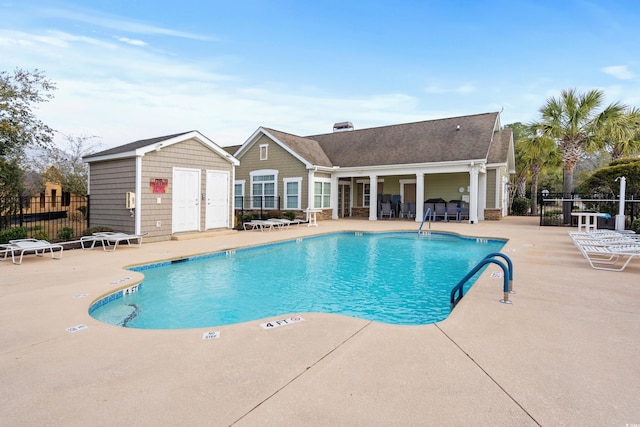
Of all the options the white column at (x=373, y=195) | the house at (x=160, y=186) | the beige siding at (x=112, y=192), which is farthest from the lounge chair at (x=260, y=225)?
the white column at (x=373, y=195)

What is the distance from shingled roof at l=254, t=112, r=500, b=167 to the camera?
1742cm

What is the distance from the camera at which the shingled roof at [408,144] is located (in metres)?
17.4

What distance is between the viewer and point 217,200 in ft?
41.5

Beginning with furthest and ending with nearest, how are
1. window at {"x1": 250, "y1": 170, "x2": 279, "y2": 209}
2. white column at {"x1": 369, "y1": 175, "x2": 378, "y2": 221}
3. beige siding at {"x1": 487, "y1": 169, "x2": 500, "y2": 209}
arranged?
window at {"x1": 250, "y1": 170, "x2": 279, "y2": 209}, white column at {"x1": 369, "y1": 175, "x2": 378, "y2": 221}, beige siding at {"x1": 487, "y1": 169, "x2": 500, "y2": 209}

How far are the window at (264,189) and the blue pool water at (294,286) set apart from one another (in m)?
9.44

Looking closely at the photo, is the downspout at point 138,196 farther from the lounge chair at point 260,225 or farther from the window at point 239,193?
the window at point 239,193

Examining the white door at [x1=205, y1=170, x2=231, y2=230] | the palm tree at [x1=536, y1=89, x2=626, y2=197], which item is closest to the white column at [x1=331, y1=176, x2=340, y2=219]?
the white door at [x1=205, y1=170, x2=231, y2=230]

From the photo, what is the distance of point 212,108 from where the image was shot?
16.7 m

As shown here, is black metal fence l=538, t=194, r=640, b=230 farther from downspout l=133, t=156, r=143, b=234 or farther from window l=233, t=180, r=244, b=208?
window l=233, t=180, r=244, b=208

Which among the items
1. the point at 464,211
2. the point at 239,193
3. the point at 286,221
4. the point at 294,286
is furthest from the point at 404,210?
the point at 294,286

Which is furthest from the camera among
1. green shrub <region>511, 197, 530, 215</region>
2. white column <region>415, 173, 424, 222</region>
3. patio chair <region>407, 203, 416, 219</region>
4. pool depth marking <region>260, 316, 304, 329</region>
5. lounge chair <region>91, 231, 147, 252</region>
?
green shrub <region>511, 197, 530, 215</region>

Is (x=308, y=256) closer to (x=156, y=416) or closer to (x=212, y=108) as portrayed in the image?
(x=156, y=416)

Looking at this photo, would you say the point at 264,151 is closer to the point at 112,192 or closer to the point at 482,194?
the point at 112,192

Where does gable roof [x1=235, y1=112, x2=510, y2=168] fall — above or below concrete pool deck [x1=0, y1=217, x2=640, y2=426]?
above
